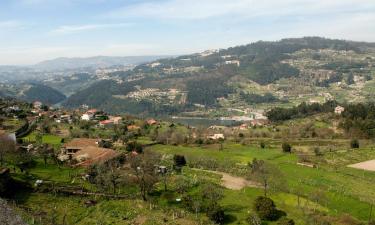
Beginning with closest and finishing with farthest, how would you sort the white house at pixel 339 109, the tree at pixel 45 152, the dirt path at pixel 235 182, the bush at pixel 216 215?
the bush at pixel 216 215 → the dirt path at pixel 235 182 → the tree at pixel 45 152 → the white house at pixel 339 109

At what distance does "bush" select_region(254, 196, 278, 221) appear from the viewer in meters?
33.0

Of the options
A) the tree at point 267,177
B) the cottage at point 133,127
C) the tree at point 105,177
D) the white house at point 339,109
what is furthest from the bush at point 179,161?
the white house at point 339,109

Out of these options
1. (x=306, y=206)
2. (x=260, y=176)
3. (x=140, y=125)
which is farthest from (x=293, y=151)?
(x=140, y=125)

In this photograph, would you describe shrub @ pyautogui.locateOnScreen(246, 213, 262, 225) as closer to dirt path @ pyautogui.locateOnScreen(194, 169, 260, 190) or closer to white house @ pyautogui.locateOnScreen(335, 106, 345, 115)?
dirt path @ pyautogui.locateOnScreen(194, 169, 260, 190)

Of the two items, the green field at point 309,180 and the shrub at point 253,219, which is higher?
the shrub at point 253,219

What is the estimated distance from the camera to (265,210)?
3309cm

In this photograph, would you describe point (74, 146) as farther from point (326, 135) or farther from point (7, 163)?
point (326, 135)

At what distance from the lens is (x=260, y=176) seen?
43281 millimetres

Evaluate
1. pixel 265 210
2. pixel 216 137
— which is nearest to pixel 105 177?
pixel 265 210

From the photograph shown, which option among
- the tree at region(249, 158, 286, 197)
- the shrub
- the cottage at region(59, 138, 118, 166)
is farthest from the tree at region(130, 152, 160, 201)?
the tree at region(249, 158, 286, 197)

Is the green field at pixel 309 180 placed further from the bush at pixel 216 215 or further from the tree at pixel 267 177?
the bush at pixel 216 215

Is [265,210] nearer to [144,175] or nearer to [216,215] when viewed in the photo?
[216,215]

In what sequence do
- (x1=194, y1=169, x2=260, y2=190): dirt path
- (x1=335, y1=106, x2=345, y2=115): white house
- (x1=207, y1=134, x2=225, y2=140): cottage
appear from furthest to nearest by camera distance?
(x1=335, y1=106, x2=345, y2=115): white house < (x1=207, y1=134, x2=225, y2=140): cottage < (x1=194, y1=169, x2=260, y2=190): dirt path

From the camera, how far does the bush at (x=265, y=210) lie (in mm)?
32963
